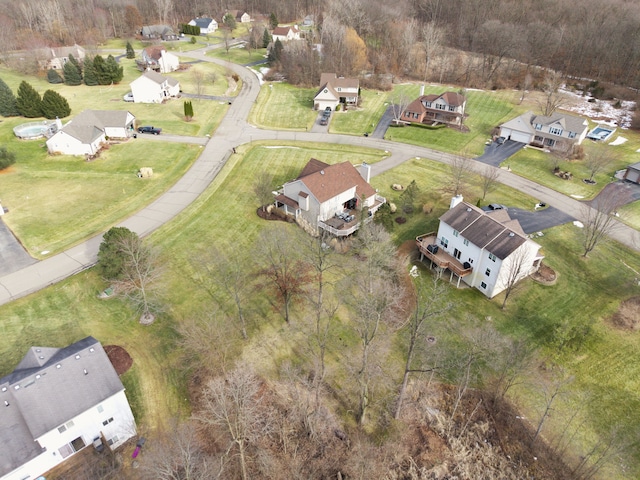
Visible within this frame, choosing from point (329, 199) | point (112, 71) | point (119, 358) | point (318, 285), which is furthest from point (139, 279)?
point (112, 71)

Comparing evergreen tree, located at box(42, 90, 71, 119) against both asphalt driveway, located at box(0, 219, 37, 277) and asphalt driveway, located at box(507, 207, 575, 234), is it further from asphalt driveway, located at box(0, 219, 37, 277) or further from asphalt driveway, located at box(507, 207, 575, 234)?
asphalt driveway, located at box(507, 207, 575, 234)

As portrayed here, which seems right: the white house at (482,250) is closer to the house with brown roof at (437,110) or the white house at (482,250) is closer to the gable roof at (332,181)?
the gable roof at (332,181)

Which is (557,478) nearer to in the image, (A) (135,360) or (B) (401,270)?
(B) (401,270)

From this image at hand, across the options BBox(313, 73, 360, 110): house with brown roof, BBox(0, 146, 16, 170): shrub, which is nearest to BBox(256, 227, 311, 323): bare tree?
BBox(0, 146, 16, 170): shrub

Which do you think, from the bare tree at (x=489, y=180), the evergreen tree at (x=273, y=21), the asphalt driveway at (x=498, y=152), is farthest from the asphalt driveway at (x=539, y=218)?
the evergreen tree at (x=273, y=21)

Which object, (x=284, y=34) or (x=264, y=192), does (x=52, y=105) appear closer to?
(x=264, y=192)

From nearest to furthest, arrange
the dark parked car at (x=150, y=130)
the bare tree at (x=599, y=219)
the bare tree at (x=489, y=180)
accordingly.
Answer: the bare tree at (x=599, y=219), the bare tree at (x=489, y=180), the dark parked car at (x=150, y=130)

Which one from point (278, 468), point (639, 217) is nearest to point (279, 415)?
point (278, 468)

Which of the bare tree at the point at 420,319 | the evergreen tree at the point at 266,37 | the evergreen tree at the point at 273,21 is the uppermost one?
the evergreen tree at the point at 273,21
